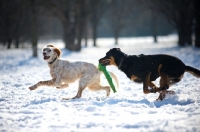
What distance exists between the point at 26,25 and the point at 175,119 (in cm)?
2816

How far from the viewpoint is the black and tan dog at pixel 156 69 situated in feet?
18.1

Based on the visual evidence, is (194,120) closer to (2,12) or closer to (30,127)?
Answer: (30,127)

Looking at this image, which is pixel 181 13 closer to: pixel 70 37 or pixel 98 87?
pixel 70 37

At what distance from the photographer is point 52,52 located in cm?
622

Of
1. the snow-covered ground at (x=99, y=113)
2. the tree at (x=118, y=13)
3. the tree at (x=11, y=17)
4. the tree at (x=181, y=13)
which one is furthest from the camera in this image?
the tree at (x=118, y=13)

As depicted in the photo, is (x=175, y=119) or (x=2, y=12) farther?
(x=2, y=12)

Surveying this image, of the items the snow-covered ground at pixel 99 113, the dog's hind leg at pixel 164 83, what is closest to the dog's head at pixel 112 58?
the snow-covered ground at pixel 99 113

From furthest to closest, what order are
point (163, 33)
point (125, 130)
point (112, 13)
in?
point (163, 33), point (112, 13), point (125, 130)

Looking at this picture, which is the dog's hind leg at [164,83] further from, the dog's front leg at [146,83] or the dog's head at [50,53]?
the dog's head at [50,53]

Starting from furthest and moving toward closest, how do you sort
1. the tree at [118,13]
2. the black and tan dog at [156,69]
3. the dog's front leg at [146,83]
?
the tree at [118,13], the dog's front leg at [146,83], the black and tan dog at [156,69]

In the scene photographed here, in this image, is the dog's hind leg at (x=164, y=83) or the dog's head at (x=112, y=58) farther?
the dog's head at (x=112, y=58)

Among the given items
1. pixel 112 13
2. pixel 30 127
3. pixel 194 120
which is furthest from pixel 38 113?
pixel 112 13

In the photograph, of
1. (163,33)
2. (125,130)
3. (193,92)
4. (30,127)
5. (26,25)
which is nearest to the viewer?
(125,130)

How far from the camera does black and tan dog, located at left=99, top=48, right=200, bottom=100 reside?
5531mm
